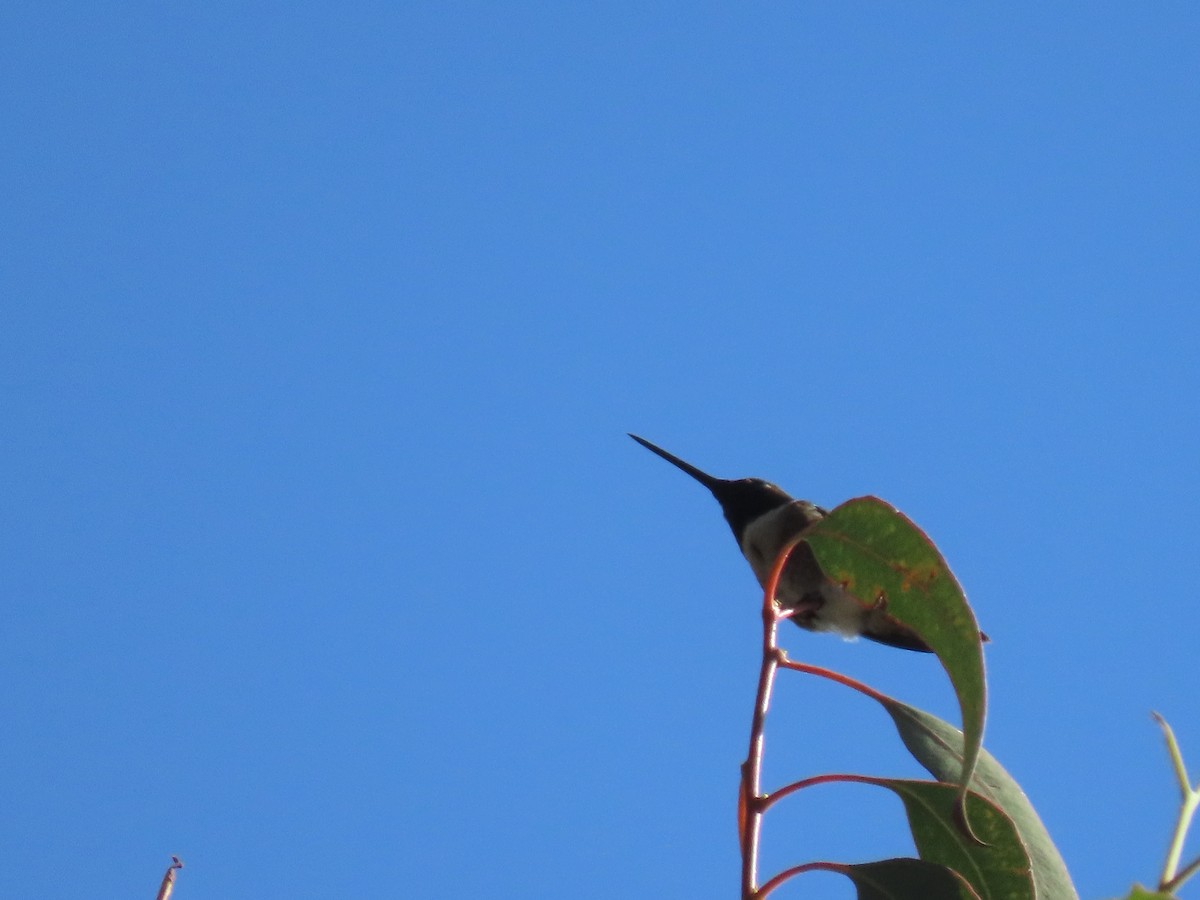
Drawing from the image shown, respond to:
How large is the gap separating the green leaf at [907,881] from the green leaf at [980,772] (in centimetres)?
15

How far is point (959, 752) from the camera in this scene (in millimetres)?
1587

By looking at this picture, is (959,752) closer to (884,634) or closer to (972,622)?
(972,622)

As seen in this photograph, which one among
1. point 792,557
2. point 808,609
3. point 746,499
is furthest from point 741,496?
point 808,609

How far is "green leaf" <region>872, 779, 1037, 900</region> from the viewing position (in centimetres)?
140

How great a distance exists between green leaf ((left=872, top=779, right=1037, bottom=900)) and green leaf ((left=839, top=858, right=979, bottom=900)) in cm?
3

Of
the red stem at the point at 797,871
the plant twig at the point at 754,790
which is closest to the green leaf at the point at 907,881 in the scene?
the red stem at the point at 797,871

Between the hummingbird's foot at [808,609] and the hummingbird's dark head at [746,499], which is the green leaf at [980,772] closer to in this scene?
the hummingbird's foot at [808,609]

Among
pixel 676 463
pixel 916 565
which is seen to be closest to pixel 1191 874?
pixel 916 565

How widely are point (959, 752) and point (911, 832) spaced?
122mm

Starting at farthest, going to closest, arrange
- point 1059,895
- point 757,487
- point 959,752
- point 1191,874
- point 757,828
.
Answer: point 757,487 < point 959,752 < point 1059,895 < point 757,828 < point 1191,874

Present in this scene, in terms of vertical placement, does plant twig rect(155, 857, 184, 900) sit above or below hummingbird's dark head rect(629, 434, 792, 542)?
below

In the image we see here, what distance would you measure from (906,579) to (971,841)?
0.97 ft

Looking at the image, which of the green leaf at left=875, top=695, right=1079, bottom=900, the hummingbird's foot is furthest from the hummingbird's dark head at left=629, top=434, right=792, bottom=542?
the green leaf at left=875, top=695, right=1079, bottom=900

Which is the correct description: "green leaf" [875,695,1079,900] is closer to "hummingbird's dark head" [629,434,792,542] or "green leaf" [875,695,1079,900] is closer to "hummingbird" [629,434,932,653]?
"hummingbird" [629,434,932,653]
